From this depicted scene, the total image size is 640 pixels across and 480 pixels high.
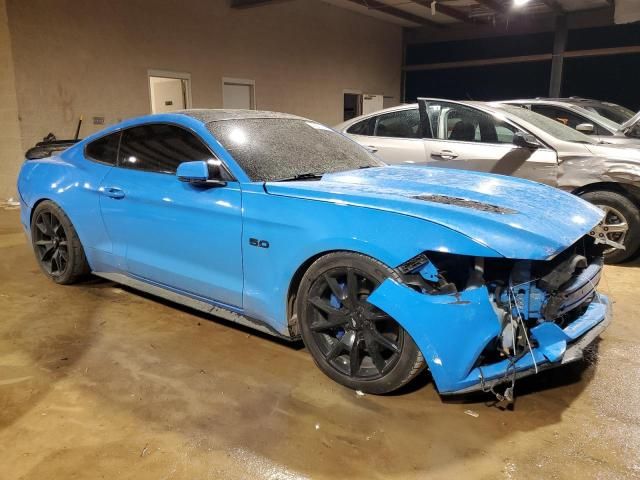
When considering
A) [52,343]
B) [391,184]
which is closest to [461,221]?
[391,184]

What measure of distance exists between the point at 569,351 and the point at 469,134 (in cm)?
344

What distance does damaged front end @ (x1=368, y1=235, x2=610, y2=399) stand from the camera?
208cm

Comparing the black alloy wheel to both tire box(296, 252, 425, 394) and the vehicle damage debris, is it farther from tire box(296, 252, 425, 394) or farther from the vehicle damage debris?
the vehicle damage debris

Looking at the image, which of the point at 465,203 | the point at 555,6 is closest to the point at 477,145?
the point at 465,203

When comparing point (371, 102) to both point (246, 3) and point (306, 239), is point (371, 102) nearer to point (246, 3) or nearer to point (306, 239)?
point (246, 3)

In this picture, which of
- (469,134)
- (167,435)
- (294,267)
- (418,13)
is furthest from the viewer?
(418,13)

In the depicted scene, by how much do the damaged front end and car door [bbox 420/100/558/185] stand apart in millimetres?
2845

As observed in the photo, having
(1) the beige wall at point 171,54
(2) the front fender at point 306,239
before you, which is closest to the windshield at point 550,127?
(2) the front fender at point 306,239

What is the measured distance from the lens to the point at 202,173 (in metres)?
2.74

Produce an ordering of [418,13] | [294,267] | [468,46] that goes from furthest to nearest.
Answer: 1. [468,46]
2. [418,13]
3. [294,267]

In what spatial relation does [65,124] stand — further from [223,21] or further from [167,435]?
[167,435]

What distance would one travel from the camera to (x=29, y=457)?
2025 millimetres

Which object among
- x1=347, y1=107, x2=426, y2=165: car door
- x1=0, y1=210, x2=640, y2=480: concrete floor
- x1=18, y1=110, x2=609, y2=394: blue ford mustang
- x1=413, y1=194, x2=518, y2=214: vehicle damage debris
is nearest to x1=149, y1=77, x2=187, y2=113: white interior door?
x1=347, y1=107, x2=426, y2=165: car door

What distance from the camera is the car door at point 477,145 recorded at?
486 cm
